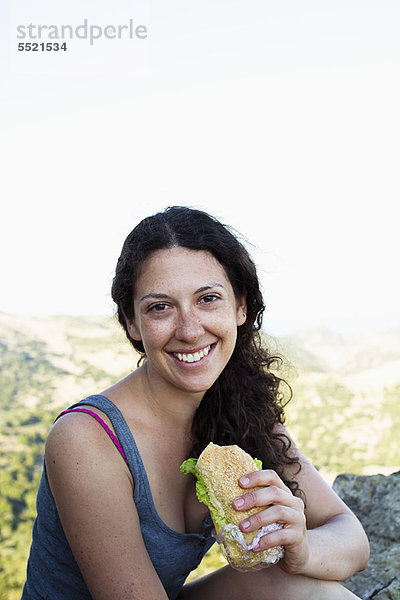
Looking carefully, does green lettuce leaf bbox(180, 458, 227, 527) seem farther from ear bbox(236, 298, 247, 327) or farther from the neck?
ear bbox(236, 298, 247, 327)

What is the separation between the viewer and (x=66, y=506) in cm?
238

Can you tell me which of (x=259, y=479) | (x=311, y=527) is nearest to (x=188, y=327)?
(x=259, y=479)

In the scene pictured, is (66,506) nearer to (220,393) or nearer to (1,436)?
(220,393)

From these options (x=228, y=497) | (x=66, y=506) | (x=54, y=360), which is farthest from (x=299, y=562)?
(x=54, y=360)

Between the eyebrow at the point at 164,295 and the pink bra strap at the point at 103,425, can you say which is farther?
the eyebrow at the point at 164,295

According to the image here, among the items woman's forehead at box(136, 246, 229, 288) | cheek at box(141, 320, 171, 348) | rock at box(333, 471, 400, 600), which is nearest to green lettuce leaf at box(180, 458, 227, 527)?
cheek at box(141, 320, 171, 348)

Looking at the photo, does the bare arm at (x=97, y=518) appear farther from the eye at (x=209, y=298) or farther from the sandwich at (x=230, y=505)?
the eye at (x=209, y=298)

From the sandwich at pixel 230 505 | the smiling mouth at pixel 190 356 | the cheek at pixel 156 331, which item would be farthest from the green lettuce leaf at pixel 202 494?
the cheek at pixel 156 331

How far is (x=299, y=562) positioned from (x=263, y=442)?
0.81 metres

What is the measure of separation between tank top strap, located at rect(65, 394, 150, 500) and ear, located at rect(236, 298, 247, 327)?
0.95 m

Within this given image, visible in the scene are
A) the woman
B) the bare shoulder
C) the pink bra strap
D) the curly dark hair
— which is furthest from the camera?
the bare shoulder

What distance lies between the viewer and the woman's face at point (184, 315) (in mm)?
2678

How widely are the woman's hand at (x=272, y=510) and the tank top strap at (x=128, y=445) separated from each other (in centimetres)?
55

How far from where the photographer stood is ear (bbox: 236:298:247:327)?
3200mm
